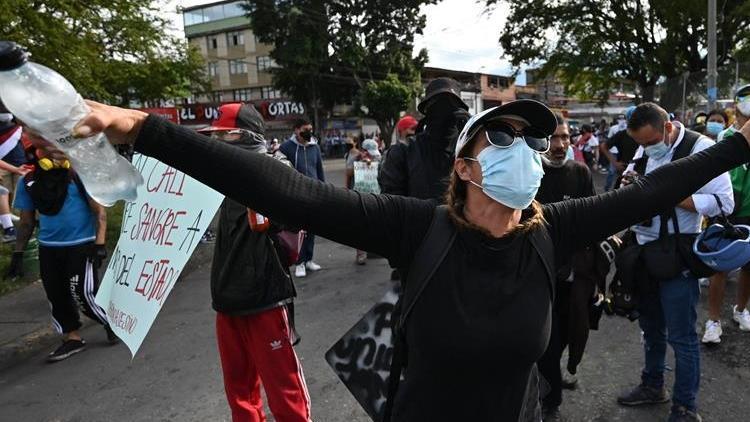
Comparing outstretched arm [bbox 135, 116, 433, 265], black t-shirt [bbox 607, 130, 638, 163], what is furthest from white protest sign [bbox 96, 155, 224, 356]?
black t-shirt [bbox 607, 130, 638, 163]

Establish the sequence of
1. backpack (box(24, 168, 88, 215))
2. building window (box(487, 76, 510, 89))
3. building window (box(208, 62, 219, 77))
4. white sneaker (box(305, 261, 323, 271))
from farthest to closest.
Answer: building window (box(208, 62, 219, 77))
building window (box(487, 76, 510, 89))
white sneaker (box(305, 261, 323, 271))
backpack (box(24, 168, 88, 215))

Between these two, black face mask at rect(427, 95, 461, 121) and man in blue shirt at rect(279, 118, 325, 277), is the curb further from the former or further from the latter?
black face mask at rect(427, 95, 461, 121)

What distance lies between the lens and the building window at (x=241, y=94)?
5981 cm

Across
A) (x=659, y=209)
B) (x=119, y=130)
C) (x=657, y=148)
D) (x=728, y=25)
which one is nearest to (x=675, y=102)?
(x=728, y=25)

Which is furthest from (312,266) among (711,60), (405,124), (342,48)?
(342,48)

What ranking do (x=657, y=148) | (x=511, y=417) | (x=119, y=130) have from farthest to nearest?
(x=657, y=148)
(x=511, y=417)
(x=119, y=130)

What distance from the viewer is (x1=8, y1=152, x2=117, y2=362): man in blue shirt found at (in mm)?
4602

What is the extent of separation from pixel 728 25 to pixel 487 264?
27.0 m

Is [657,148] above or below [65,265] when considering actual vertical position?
above

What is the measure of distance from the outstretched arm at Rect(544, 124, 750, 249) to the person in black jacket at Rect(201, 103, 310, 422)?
5.06 feet

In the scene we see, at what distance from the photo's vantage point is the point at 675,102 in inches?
634

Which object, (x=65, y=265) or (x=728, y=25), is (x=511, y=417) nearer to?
(x=65, y=265)

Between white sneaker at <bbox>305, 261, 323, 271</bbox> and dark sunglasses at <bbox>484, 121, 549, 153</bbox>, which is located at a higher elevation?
dark sunglasses at <bbox>484, 121, 549, 153</bbox>

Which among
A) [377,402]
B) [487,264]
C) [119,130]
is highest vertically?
[119,130]
